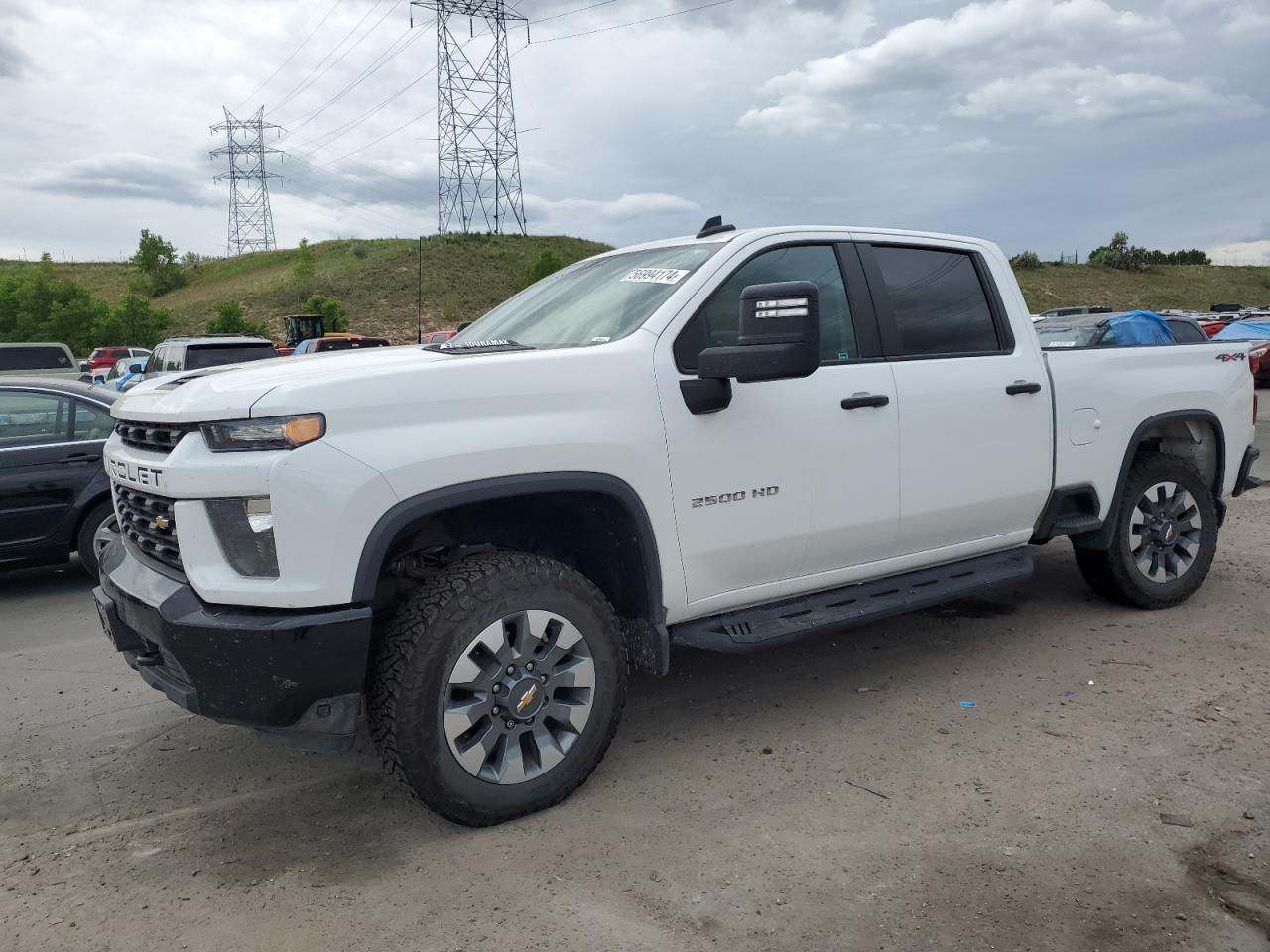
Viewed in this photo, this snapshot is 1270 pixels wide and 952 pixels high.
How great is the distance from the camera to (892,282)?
4.36 meters

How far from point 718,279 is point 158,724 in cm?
305

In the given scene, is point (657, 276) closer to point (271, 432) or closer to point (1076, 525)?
point (271, 432)

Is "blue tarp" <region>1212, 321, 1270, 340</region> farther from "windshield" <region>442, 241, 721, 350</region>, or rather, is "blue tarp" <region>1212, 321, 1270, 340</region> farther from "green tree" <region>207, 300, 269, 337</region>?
"green tree" <region>207, 300, 269, 337</region>

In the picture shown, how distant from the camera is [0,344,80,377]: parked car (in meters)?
14.6

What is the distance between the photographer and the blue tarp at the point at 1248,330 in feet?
70.4

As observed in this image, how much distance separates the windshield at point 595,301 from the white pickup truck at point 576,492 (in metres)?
0.02

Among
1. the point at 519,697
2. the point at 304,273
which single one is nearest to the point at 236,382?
the point at 519,697

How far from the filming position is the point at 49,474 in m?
6.72

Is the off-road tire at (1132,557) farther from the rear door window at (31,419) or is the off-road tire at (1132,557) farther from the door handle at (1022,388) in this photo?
the rear door window at (31,419)

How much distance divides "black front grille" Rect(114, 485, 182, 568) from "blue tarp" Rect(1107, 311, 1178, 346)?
492 inches

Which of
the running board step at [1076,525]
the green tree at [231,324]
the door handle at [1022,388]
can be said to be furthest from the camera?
the green tree at [231,324]

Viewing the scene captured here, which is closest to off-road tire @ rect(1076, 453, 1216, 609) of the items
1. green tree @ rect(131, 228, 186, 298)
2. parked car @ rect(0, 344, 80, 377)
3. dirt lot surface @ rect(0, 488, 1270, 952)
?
dirt lot surface @ rect(0, 488, 1270, 952)

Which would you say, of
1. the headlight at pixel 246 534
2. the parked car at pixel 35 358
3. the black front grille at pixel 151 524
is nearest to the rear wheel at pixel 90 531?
the black front grille at pixel 151 524

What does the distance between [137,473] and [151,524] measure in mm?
173
